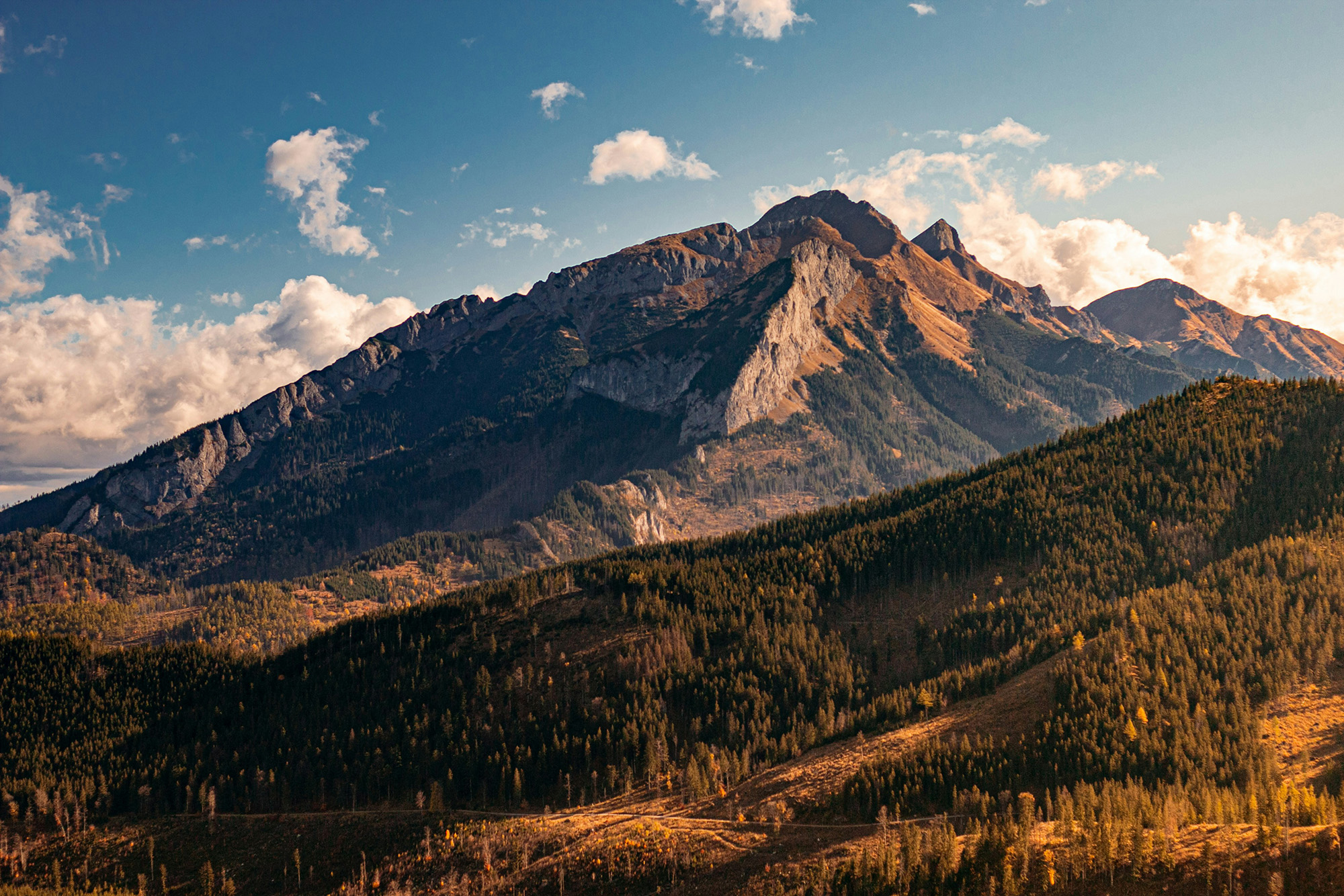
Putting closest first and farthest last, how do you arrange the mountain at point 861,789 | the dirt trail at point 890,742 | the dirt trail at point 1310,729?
the mountain at point 861,789 → the dirt trail at point 1310,729 → the dirt trail at point 890,742

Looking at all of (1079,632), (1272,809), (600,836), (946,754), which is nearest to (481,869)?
(600,836)

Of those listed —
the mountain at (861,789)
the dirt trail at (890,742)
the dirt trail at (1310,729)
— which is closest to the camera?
the mountain at (861,789)

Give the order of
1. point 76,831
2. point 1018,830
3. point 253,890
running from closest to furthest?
point 1018,830, point 253,890, point 76,831

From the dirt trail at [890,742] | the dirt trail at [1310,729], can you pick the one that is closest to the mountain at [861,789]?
the dirt trail at [1310,729]

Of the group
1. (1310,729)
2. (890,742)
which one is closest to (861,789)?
(890,742)

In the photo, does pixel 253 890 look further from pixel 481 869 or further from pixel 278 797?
pixel 481 869

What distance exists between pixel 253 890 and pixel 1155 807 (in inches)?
6056

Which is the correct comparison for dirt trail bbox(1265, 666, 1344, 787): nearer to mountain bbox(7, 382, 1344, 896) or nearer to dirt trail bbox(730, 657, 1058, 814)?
mountain bbox(7, 382, 1344, 896)

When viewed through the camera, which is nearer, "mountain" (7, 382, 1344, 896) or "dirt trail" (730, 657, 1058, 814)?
"mountain" (7, 382, 1344, 896)

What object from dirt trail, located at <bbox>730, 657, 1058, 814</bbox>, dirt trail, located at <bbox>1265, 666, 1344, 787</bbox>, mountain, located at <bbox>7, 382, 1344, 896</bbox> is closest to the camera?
mountain, located at <bbox>7, 382, 1344, 896</bbox>

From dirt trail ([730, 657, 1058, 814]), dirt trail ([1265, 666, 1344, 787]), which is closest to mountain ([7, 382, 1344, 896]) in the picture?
dirt trail ([1265, 666, 1344, 787])

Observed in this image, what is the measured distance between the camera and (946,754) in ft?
493

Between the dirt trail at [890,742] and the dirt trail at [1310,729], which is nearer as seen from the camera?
the dirt trail at [1310,729]

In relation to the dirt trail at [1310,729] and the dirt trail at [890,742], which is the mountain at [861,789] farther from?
the dirt trail at [890,742]
